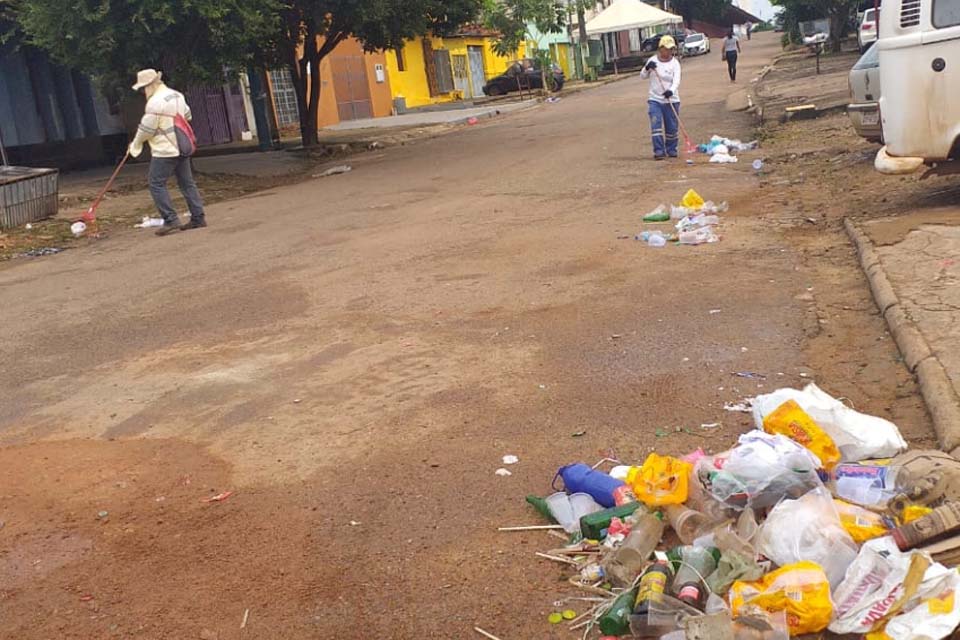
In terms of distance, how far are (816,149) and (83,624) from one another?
12.2 meters

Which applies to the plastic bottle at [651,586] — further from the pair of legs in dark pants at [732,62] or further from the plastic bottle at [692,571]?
the pair of legs in dark pants at [732,62]

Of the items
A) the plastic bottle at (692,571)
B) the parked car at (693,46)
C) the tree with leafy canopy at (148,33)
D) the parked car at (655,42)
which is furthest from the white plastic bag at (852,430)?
the parked car at (693,46)

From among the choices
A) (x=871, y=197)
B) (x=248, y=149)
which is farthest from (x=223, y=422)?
(x=248, y=149)

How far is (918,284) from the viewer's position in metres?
5.92

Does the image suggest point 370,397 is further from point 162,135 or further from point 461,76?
point 461,76

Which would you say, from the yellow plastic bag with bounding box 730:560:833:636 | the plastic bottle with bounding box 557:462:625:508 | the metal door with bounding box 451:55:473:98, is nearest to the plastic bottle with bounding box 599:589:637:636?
the yellow plastic bag with bounding box 730:560:833:636

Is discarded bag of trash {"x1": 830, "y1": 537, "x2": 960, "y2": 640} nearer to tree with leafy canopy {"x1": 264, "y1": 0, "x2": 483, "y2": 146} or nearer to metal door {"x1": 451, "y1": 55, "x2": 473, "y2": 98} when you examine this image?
tree with leafy canopy {"x1": 264, "y1": 0, "x2": 483, "y2": 146}

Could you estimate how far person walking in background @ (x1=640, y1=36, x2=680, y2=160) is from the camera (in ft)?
45.5

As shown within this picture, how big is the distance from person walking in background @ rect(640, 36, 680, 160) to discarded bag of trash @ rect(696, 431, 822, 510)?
11.1 m

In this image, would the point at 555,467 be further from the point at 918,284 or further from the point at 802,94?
the point at 802,94

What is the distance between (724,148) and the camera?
1396 centimetres

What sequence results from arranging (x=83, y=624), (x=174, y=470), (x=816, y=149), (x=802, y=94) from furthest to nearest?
(x=802, y=94) < (x=816, y=149) < (x=174, y=470) < (x=83, y=624)

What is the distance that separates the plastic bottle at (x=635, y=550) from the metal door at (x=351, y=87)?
32749 mm

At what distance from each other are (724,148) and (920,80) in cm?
659
